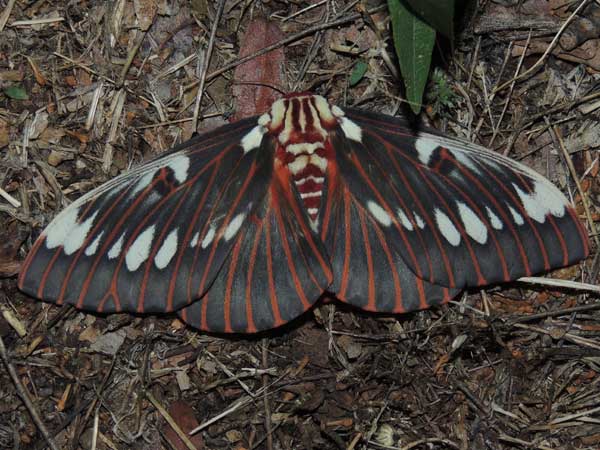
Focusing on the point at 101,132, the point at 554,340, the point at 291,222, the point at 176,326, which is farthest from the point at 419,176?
the point at 101,132

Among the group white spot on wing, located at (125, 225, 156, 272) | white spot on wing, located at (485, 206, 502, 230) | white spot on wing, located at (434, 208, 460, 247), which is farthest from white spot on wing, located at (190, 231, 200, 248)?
white spot on wing, located at (485, 206, 502, 230)

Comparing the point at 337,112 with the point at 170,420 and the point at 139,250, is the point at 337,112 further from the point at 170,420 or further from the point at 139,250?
the point at 170,420

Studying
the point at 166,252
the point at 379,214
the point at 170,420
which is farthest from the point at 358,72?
the point at 170,420

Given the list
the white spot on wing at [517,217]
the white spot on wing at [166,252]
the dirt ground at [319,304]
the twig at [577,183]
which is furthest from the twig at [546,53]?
the white spot on wing at [166,252]

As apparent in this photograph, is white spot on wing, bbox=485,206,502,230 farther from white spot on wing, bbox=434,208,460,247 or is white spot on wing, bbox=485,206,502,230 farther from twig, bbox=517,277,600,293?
twig, bbox=517,277,600,293

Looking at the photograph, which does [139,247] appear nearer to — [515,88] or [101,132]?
[101,132]

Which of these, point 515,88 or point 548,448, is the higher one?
point 515,88

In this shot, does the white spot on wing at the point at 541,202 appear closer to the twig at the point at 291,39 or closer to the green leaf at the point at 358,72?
the green leaf at the point at 358,72
